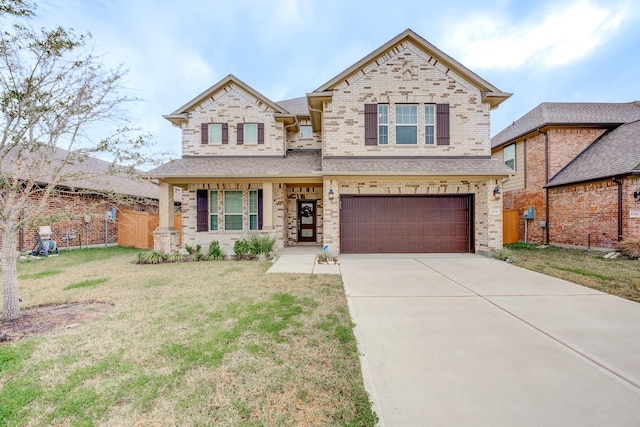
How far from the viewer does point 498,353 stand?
124 inches

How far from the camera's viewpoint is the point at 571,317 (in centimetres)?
418

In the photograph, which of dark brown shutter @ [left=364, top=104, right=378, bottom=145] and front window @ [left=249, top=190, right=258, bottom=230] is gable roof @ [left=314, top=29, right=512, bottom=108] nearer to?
dark brown shutter @ [left=364, top=104, right=378, bottom=145]

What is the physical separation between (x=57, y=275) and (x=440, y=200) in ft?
39.1

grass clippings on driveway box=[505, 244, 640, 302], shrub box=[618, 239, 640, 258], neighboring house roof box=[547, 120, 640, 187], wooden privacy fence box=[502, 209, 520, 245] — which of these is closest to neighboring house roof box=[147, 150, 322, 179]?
grass clippings on driveway box=[505, 244, 640, 302]

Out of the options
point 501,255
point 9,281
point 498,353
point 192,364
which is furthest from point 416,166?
point 9,281

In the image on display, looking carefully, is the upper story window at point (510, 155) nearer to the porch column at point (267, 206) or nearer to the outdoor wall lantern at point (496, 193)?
the outdoor wall lantern at point (496, 193)

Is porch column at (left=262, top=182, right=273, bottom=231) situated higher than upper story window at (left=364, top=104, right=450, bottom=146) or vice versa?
upper story window at (left=364, top=104, right=450, bottom=146)

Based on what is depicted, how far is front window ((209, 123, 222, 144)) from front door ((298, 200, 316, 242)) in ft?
14.5

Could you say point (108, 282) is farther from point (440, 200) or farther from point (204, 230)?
point (440, 200)

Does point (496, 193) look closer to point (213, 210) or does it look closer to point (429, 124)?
point (429, 124)

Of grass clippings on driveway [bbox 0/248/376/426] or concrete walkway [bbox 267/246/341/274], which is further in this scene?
concrete walkway [bbox 267/246/341/274]

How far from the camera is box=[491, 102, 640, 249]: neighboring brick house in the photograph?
395 inches

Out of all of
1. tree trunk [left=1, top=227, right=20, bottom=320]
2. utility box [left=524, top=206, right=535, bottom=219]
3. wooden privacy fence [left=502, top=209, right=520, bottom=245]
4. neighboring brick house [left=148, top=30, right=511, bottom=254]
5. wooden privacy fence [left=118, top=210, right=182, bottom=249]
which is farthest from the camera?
wooden privacy fence [left=502, top=209, right=520, bottom=245]

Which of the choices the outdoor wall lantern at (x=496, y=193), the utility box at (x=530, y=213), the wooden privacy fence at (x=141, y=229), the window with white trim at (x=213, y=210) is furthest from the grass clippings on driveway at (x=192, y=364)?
the utility box at (x=530, y=213)
